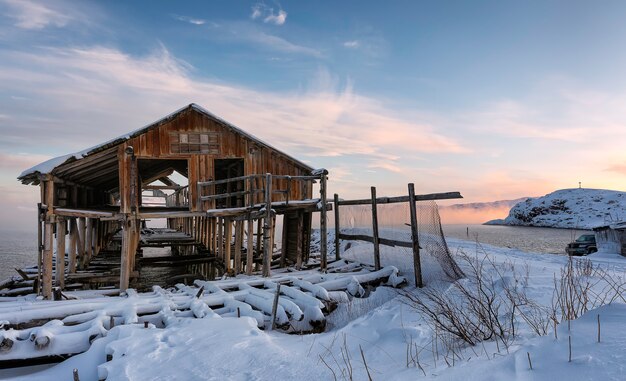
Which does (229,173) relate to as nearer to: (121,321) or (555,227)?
(121,321)

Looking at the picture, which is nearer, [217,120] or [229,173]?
[217,120]

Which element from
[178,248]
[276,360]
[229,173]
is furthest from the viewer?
[178,248]

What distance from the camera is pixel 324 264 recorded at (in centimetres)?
1317

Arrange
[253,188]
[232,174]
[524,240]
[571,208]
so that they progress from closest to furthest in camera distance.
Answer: [253,188] < [232,174] < [524,240] < [571,208]

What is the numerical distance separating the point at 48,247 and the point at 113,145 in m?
3.78

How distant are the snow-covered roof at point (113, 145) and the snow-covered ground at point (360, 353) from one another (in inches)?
278

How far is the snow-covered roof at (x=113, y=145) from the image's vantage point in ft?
37.9

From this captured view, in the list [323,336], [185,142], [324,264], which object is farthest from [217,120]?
[323,336]

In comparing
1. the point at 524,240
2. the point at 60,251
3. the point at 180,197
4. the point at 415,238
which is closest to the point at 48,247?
the point at 60,251

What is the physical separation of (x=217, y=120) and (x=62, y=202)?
6225 millimetres

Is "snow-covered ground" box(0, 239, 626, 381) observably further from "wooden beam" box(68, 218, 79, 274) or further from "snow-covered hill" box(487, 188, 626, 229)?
"snow-covered hill" box(487, 188, 626, 229)

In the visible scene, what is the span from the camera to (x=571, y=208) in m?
77.5

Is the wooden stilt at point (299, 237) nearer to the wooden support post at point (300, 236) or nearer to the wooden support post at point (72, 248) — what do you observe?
the wooden support post at point (300, 236)

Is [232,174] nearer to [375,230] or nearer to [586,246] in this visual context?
[375,230]
